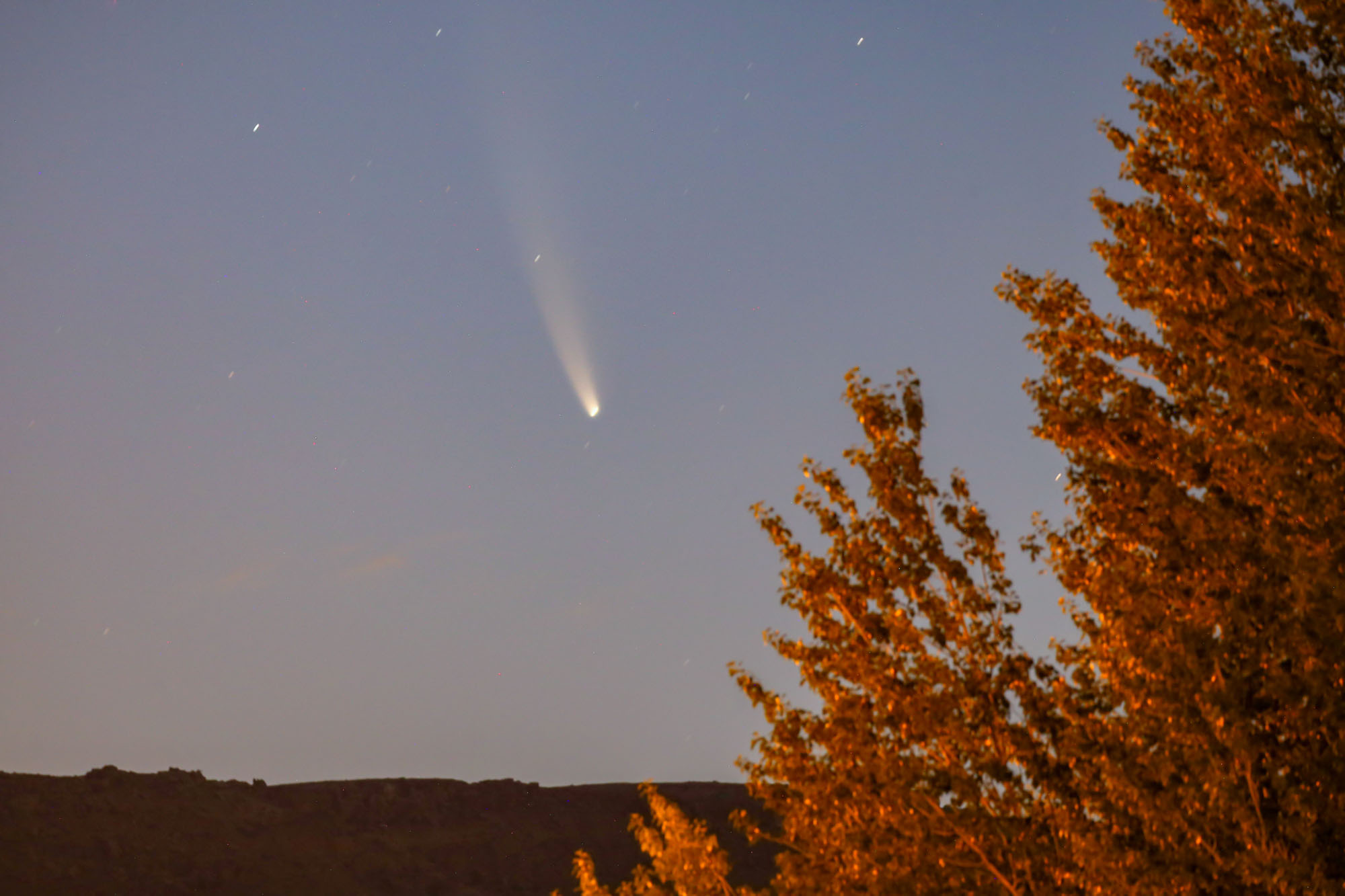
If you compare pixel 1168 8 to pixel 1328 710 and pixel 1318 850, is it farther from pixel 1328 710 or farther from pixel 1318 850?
pixel 1318 850

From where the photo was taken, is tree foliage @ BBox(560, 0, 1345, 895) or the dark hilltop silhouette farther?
the dark hilltop silhouette

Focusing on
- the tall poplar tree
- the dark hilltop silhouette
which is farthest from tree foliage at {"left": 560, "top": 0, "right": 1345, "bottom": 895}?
the dark hilltop silhouette

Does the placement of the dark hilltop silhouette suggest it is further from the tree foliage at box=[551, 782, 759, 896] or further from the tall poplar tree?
the tall poplar tree

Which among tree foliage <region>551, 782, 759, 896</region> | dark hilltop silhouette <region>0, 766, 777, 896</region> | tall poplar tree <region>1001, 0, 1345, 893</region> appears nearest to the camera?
tall poplar tree <region>1001, 0, 1345, 893</region>

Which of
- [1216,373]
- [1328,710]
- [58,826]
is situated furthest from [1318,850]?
[58,826]

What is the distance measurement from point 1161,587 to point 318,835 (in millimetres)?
80017

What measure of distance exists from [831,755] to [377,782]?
84289 mm

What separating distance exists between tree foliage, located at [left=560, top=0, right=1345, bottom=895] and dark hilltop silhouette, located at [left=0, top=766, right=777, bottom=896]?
205 feet

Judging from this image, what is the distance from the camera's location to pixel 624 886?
43.3ft

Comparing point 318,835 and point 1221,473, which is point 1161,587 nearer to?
point 1221,473

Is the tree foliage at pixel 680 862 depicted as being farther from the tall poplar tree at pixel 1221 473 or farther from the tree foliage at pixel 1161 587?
the tall poplar tree at pixel 1221 473

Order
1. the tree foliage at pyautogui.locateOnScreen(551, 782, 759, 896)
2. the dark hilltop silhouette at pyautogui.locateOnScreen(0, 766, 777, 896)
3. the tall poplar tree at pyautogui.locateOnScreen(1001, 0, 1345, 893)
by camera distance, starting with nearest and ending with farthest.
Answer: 1. the tall poplar tree at pyautogui.locateOnScreen(1001, 0, 1345, 893)
2. the tree foliage at pyautogui.locateOnScreen(551, 782, 759, 896)
3. the dark hilltop silhouette at pyautogui.locateOnScreen(0, 766, 777, 896)

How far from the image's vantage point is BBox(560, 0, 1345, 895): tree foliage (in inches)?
265

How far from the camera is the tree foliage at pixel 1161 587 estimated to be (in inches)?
265
